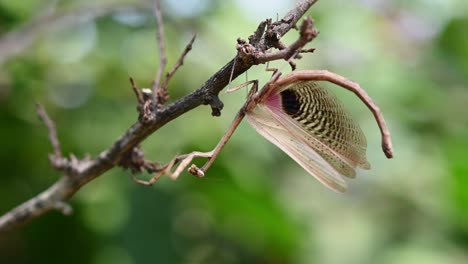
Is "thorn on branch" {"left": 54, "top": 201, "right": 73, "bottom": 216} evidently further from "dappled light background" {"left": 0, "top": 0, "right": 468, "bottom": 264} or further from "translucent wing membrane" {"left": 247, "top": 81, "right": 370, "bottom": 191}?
"dappled light background" {"left": 0, "top": 0, "right": 468, "bottom": 264}

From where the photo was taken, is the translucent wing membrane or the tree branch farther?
the translucent wing membrane

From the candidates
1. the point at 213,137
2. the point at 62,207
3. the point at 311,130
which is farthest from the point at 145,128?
the point at 213,137

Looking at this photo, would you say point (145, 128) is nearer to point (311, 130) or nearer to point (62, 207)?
point (62, 207)

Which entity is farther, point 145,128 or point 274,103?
Result: point 274,103

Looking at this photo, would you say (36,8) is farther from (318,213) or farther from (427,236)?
(427,236)

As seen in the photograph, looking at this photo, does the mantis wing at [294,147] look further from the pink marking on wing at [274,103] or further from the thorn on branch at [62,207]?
the thorn on branch at [62,207]

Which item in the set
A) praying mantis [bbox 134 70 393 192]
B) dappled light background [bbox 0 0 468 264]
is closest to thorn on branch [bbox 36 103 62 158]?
praying mantis [bbox 134 70 393 192]
